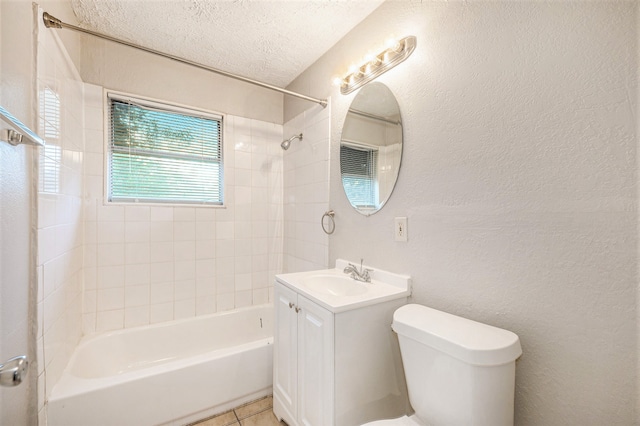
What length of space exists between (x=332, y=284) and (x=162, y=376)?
1089 mm

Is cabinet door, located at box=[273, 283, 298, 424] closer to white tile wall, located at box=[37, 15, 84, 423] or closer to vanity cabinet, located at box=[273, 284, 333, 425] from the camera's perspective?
vanity cabinet, located at box=[273, 284, 333, 425]

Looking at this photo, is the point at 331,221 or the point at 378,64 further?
the point at 331,221

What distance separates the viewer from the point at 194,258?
88.4 inches

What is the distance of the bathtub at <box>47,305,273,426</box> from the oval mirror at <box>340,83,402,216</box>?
120 cm

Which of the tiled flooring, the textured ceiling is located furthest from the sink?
the textured ceiling

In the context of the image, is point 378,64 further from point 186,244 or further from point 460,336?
point 186,244

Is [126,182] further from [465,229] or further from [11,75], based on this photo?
[465,229]

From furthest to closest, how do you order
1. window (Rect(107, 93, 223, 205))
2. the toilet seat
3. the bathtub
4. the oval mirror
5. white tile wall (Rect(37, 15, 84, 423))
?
window (Rect(107, 93, 223, 205))
the oval mirror
the bathtub
white tile wall (Rect(37, 15, 84, 423))
the toilet seat

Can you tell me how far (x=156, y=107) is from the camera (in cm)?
215

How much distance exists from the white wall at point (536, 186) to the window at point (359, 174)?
0.80 feet

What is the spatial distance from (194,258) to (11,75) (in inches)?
61.8

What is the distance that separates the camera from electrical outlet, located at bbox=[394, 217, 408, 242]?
4.61 feet

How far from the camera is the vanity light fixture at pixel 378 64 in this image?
140 centimetres

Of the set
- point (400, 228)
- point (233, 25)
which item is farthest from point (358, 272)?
point (233, 25)
